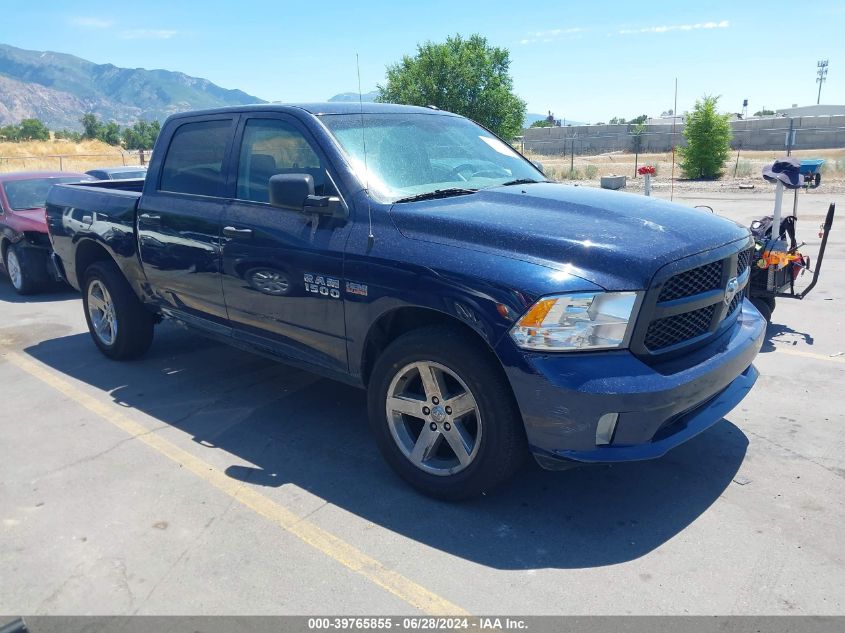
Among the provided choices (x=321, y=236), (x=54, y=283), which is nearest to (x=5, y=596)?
(x=321, y=236)

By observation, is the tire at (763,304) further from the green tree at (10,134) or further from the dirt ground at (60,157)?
the green tree at (10,134)

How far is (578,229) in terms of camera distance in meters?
3.31

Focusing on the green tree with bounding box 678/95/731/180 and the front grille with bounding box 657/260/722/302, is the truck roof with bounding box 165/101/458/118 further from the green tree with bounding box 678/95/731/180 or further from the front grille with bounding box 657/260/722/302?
the green tree with bounding box 678/95/731/180

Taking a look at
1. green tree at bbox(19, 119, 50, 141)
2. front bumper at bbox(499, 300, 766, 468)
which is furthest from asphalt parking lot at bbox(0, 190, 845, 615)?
green tree at bbox(19, 119, 50, 141)

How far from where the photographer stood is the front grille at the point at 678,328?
10.4ft

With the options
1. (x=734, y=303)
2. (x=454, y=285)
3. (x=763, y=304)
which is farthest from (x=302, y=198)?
(x=763, y=304)

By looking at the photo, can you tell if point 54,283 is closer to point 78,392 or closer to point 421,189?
point 78,392

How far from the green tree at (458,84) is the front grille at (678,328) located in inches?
1420

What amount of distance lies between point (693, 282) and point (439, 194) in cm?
145

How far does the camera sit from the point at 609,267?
3.04m

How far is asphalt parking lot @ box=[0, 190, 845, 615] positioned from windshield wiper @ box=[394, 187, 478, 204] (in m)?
1.54

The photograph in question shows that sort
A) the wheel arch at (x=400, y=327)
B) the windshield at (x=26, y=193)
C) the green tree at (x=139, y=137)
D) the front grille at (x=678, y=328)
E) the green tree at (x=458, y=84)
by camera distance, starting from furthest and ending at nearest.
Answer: the green tree at (x=139, y=137), the green tree at (x=458, y=84), the windshield at (x=26, y=193), the wheel arch at (x=400, y=327), the front grille at (x=678, y=328)

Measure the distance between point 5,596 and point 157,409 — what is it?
2.12 m

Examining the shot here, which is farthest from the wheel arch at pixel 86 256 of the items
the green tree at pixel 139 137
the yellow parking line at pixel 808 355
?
the green tree at pixel 139 137
